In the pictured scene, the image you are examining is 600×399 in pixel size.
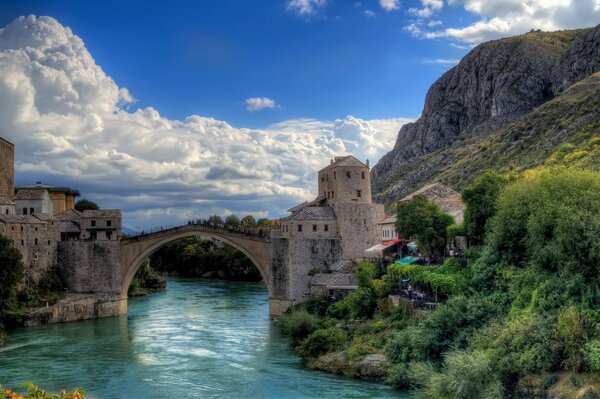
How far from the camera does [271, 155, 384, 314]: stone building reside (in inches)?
1665

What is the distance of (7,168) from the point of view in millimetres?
58344

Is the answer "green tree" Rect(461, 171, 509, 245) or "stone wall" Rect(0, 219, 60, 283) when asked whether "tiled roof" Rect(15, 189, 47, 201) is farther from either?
"green tree" Rect(461, 171, 509, 245)

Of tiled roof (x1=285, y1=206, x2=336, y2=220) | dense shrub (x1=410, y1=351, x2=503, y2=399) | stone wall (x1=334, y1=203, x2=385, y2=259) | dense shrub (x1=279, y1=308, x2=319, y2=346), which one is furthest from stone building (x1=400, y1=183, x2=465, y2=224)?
dense shrub (x1=410, y1=351, x2=503, y2=399)

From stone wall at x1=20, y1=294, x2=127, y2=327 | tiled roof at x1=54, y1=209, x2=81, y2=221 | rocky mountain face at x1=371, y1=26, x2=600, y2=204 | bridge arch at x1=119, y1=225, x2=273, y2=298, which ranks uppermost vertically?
rocky mountain face at x1=371, y1=26, x2=600, y2=204

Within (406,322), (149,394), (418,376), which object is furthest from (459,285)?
(149,394)

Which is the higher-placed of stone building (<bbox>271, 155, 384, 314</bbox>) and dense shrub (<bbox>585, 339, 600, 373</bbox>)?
stone building (<bbox>271, 155, 384, 314</bbox>)

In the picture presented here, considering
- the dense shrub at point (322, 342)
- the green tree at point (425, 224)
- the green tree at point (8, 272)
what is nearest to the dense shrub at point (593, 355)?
the dense shrub at point (322, 342)

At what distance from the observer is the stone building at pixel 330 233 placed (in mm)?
42281

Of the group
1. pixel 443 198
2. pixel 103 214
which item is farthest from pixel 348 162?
pixel 103 214

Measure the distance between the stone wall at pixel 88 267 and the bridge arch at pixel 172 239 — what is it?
80 cm

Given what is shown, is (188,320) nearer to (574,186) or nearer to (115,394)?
(115,394)

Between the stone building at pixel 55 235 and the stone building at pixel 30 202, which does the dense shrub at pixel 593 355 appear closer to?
the stone building at pixel 55 235

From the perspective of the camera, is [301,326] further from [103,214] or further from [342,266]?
[103,214]

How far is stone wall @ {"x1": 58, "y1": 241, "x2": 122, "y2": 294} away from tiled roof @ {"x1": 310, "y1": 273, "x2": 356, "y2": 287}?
17264 millimetres
